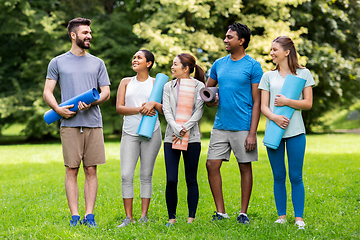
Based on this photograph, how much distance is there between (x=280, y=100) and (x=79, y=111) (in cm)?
238

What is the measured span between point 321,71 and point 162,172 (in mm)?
12659

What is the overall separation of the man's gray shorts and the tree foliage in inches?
409

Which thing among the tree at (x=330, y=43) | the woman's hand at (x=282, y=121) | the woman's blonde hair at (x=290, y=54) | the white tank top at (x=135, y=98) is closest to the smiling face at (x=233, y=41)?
the woman's blonde hair at (x=290, y=54)

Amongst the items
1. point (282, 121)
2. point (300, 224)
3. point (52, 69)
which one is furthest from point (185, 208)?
point (52, 69)

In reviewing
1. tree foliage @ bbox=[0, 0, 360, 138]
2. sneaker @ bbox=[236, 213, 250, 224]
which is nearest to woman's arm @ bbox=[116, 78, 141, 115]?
sneaker @ bbox=[236, 213, 250, 224]

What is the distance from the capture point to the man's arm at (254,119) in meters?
4.21

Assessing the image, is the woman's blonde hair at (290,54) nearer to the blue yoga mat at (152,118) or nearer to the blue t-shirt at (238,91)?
the blue t-shirt at (238,91)

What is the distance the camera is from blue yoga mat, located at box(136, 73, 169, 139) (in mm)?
4277

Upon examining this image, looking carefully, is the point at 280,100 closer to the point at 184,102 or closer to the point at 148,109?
the point at 184,102

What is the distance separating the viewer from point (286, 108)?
13.2 ft

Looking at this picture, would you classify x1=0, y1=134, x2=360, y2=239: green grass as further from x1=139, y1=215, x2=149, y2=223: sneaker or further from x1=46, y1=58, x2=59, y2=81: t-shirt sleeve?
x1=46, y1=58, x2=59, y2=81: t-shirt sleeve

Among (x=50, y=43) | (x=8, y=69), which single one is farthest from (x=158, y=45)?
(x=8, y=69)

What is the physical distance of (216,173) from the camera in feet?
14.4

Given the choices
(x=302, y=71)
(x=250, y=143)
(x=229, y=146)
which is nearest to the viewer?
(x=302, y=71)
